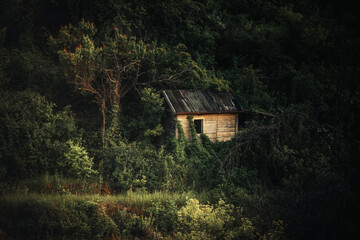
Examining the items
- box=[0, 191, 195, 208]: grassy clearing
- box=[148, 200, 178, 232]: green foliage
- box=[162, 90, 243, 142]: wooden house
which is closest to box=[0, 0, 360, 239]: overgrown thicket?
box=[148, 200, 178, 232]: green foliage

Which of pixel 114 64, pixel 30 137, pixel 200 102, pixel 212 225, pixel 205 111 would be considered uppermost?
pixel 114 64

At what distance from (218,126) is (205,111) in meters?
1.42

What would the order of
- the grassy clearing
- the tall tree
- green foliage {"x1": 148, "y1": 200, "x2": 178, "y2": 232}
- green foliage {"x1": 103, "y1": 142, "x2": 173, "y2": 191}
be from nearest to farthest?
green foliage {"x1": 148, "y1": 200, "x2": 178, "y2": 232}
the grassy clearing
green foliage {"x1": 103, "y1": 142, "x2": 173, "y2": 191}
the tall tree

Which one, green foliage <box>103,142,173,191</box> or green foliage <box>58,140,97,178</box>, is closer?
green foliage <box>103,142,173,191</box>

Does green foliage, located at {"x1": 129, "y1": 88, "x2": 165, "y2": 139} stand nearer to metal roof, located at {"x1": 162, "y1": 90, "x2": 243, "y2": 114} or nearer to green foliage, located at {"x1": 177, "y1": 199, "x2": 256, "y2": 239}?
metal roof, located at {"x1": 162, "y1": 90, "x2": 243, "y2": 114}

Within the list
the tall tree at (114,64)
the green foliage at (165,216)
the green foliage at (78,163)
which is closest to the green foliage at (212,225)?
the green foliage at (165,216)

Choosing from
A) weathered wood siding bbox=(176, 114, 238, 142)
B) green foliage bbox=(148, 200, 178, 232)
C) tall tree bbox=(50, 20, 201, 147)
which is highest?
tall tree bbox=(50, 20, 201, 147)

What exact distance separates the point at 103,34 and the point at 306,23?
1445cm

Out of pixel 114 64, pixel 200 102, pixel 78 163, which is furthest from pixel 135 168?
pixel 114 64

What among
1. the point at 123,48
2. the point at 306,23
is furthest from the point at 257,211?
the point at 306,23

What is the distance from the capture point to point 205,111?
1647 cm

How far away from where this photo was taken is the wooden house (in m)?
16.3

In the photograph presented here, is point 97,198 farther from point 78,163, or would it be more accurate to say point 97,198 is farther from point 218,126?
point 218,126

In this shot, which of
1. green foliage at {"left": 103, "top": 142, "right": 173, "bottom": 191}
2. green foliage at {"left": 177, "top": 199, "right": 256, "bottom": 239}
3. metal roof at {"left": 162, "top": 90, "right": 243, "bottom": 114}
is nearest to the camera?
green foliage at {"left": 177, "top": 199, "right": 256, "bottom": 239}
